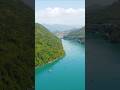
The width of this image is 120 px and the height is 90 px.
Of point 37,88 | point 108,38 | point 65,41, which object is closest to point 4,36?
point 37,88

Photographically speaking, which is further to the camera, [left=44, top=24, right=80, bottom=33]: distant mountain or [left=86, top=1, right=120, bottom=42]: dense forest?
[left=44, top=24, right=80, bottom=33]: distant mountain

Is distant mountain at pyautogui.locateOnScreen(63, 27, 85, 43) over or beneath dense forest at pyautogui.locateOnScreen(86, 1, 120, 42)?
beneath

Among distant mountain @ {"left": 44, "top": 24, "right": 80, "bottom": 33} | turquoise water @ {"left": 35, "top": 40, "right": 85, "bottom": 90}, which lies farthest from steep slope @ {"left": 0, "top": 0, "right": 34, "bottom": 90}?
distant mountain @ {"left": 44, "top": 24, "right": 80, "bottom": 33}

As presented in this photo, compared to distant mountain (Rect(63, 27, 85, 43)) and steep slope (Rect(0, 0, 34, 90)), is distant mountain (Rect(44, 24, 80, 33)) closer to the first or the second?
distant mountain (Rect(63, 27, 85, 43))

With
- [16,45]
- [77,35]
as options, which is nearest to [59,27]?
[77,35]

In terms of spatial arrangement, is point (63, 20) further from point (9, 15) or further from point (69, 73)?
point (9, 15)

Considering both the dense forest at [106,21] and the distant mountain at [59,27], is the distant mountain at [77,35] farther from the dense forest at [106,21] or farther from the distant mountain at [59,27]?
the dense forest at [106,21]
